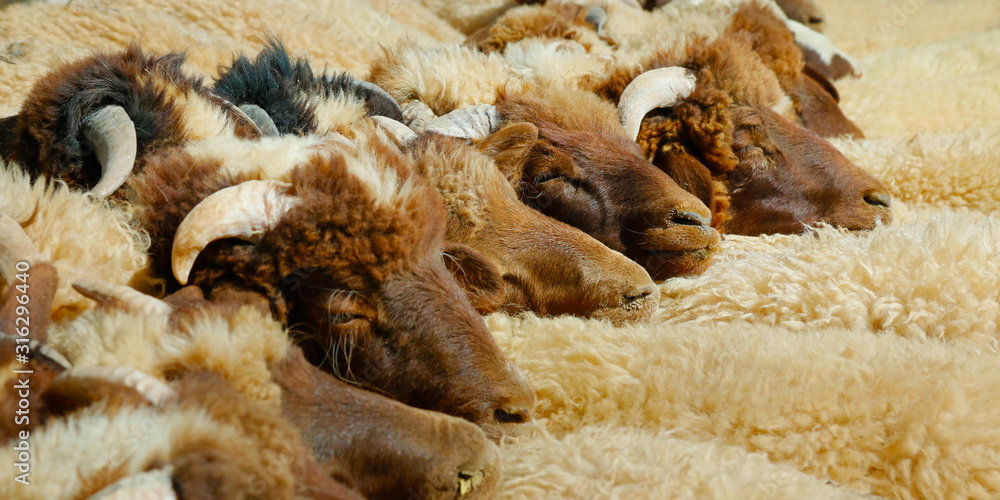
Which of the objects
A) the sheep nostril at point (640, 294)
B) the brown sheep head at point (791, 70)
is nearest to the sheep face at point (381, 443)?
the sheep nostril at point (640, 294)

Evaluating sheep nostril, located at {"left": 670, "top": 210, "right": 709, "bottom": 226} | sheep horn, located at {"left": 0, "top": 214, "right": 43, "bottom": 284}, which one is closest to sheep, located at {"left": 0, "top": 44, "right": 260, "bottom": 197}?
sheep horn, located at {"left": 0, "top": 214, "right": 43, "bottom": 284}

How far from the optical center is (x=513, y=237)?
143 inches

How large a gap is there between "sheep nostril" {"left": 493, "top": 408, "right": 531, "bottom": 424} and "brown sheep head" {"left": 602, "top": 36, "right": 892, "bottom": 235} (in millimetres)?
2465

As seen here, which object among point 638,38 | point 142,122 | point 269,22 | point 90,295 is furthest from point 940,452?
point 269,22

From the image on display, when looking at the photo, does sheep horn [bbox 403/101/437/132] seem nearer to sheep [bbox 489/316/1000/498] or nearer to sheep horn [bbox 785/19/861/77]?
sheep [bbox 489/316/1000/498]

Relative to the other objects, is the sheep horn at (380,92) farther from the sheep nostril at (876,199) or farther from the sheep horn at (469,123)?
the sheep nostril at (876,199)

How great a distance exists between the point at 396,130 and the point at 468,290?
0.98 meters

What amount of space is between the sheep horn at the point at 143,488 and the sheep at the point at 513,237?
67.6 inches

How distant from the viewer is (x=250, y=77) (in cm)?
406

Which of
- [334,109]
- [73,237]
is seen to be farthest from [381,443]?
[334,109]

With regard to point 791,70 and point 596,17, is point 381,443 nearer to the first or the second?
point 791,70

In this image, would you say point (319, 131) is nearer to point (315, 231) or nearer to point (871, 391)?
point (315, 231)

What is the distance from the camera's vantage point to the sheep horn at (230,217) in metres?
2.50

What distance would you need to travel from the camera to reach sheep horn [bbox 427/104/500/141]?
4113 mm
